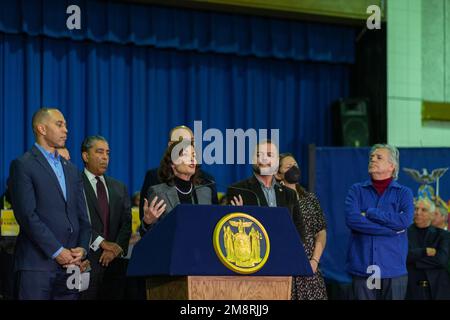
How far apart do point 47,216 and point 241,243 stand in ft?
4.58

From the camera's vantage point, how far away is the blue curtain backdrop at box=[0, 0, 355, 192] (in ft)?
27.2

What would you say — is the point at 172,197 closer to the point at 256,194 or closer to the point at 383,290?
the point at 256,194

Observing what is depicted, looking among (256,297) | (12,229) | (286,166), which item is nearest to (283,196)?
(286,166)

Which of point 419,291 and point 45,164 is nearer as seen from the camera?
point 45,164

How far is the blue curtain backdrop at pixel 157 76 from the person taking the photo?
27.2 ft

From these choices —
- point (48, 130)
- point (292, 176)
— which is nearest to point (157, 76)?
point (292, 176)

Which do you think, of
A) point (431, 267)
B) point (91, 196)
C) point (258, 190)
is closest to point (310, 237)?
point (258, 190)

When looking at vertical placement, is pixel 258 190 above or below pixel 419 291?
above

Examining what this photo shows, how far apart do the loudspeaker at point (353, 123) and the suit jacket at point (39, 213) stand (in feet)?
17.1

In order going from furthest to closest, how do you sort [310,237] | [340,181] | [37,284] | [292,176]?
[340,181] → [292,176] → [310,237] → [37,284]

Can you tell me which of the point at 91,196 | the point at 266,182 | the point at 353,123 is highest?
the point at 353,123

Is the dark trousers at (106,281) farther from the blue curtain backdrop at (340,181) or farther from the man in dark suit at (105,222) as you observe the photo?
the blue curtain backdrop at (340,181)

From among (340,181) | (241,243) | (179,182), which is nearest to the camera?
(241,243)

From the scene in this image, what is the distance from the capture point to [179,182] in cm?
465
